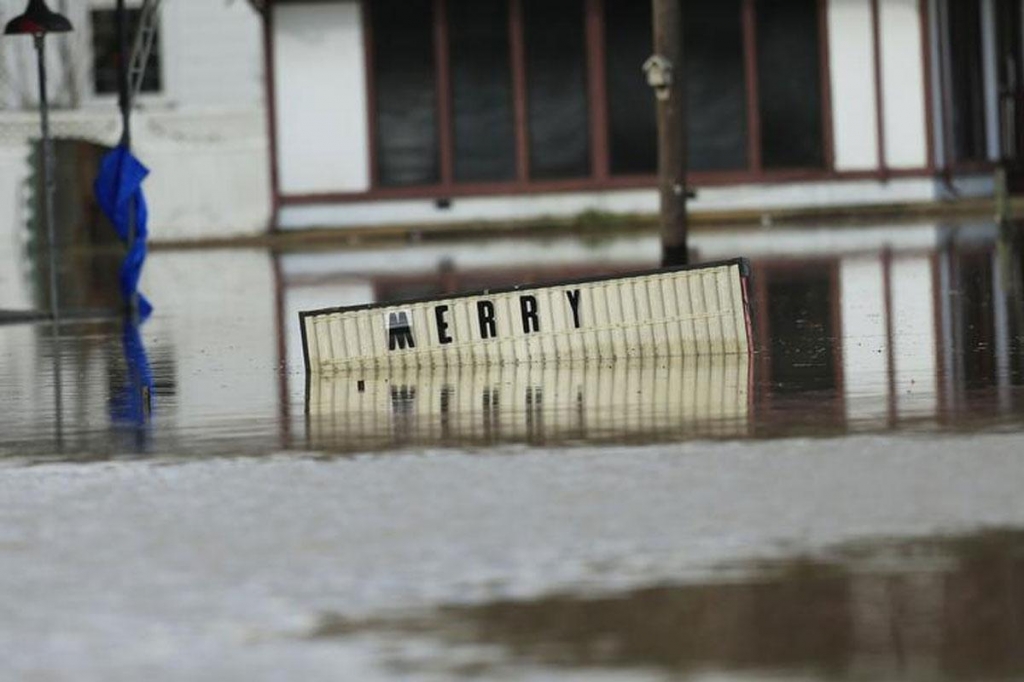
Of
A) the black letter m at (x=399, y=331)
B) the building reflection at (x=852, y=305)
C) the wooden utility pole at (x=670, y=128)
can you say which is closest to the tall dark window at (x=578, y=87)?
the building reflection at (x=852, y=305)

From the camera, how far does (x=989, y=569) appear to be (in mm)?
10680

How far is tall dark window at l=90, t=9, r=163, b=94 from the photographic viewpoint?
50562 millimetres

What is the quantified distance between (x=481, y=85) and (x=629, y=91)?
225cm

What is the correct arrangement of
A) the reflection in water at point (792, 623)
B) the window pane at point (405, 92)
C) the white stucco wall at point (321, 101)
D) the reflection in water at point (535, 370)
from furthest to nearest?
1. the white stucco wall at point (321, 101)
2. the window pane at point (405, 92)
3. the reflection in water at point (535, 370)
4. the reflection in water at point (792, 623)

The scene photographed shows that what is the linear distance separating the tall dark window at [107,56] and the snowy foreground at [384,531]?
3582 centimetres

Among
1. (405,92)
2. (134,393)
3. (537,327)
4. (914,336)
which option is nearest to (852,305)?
(914,336)

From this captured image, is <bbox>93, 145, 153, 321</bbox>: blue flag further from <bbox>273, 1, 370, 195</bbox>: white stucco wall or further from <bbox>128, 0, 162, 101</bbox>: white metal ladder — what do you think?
<bbox>273, 1, 370, 195</bbox>: white stucco wall

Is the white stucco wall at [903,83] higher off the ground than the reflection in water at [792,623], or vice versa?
the white stucco wall at [903,83]

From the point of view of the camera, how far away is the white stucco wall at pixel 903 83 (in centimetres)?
4394

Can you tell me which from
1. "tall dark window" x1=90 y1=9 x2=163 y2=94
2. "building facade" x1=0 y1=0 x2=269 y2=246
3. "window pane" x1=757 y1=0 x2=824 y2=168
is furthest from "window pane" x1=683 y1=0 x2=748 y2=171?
"tall dark window" x1=90 y1=9 x2=163 y2=94

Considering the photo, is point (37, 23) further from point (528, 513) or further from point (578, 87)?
point (578, 87)

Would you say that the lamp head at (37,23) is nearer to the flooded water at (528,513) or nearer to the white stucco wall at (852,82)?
the flooded water at (528,513)

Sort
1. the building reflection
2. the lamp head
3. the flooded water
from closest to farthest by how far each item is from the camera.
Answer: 1. the flooded water
2. the building reflection
3. the lamp head

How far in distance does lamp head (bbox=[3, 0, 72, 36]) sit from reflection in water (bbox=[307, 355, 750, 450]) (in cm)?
788
